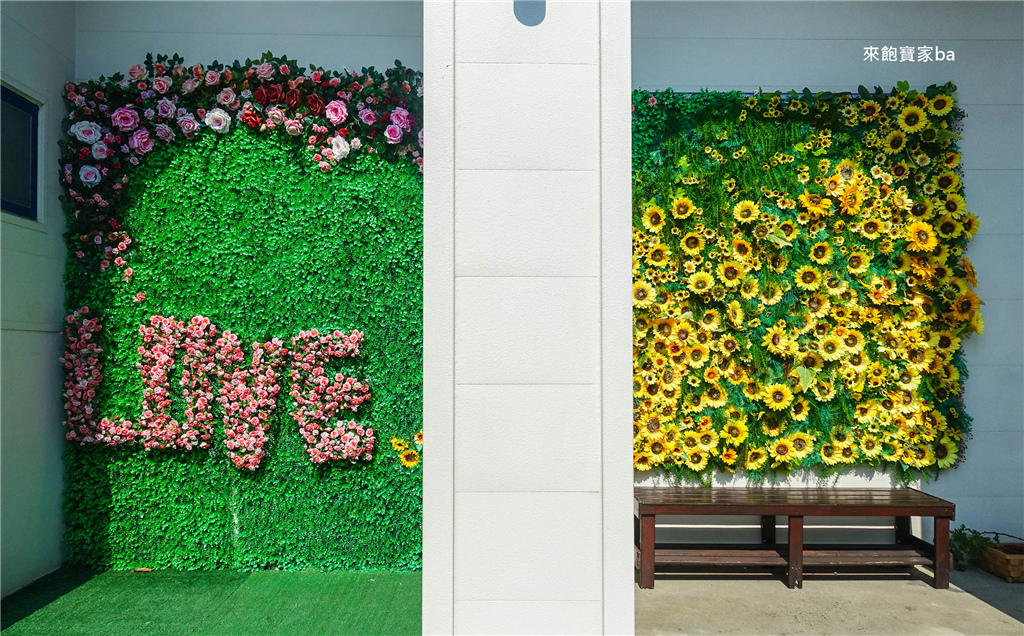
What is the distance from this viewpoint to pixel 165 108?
10.1ft

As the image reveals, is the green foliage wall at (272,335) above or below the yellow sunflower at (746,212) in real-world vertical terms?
below

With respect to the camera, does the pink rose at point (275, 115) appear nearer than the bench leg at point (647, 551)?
No

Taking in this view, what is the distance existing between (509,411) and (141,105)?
2.74m

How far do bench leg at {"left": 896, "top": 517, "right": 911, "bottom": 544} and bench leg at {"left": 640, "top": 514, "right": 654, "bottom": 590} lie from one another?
1372 millimetres

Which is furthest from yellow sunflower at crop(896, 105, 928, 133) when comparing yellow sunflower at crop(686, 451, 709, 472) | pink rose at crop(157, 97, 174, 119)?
pink rose at crop(157, 97, 174, 119)

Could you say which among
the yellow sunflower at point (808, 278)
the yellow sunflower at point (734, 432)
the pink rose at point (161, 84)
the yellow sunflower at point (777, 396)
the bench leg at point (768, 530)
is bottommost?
the bench leg at point (768, 530)

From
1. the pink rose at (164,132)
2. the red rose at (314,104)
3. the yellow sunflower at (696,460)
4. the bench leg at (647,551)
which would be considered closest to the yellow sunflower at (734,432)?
the yellow sunflower at (696,460)

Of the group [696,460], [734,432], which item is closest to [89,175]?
[696,460]

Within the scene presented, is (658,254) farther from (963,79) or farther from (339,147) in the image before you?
(963,79)

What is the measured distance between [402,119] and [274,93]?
68 cm

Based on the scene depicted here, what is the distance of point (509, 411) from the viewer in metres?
1.70

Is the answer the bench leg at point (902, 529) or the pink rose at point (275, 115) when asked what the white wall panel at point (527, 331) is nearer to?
the pink rose at point (275, 115)

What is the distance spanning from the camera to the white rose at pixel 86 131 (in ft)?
10.0

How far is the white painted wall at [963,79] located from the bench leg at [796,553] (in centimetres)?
35
